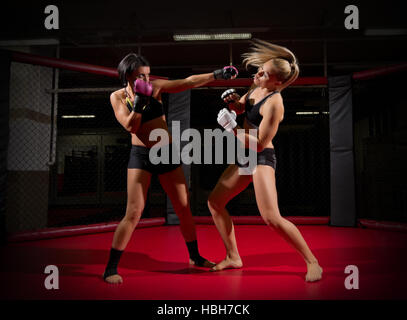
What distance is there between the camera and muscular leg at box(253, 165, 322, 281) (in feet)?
6.03

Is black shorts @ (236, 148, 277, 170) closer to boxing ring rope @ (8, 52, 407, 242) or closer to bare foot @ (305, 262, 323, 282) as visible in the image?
bare foot @ (305, 262, 323, 282)

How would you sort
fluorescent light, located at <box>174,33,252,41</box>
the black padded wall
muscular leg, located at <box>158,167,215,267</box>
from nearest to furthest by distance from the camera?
muscular leg, located at <box>158,167,215,267</box> → the black padded wall → fluorescent light, located at <box>174,33,252,41</box>

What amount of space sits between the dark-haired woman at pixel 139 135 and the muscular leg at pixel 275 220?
0.53 metres

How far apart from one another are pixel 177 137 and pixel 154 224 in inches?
46.9

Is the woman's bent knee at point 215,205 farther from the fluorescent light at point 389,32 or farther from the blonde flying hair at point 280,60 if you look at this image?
the fluorescent light at point 389,32

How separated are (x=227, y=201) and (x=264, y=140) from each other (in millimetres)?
542

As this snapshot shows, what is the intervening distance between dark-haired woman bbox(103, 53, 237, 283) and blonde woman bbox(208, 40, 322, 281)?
238mm

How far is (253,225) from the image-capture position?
412 centimetres

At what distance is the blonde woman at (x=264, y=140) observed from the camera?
5.99 feet

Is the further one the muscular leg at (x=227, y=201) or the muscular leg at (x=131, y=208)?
the muscular leg at (x=227, y=201)

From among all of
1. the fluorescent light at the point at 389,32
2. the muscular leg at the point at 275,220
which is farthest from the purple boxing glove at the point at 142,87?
the fluorescent light at the point at 389,32

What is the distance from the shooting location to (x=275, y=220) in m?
1.84

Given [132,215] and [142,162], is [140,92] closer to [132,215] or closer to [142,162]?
[142,162]

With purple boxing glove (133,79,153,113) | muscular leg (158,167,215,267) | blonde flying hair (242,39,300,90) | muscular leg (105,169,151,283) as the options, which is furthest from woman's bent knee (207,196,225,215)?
blonde flying hair (242,39,300,90)
